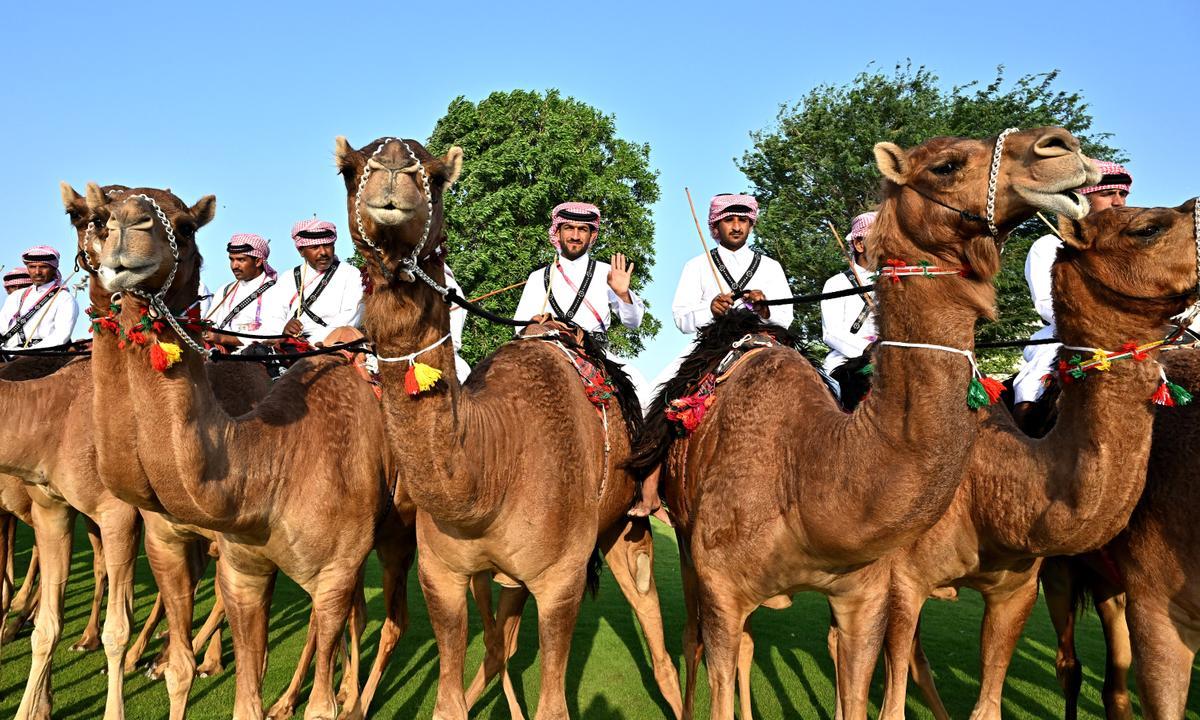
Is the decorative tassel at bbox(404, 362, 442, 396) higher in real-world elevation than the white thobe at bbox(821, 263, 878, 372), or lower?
lower

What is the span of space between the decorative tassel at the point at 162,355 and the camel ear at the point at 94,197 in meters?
0.67

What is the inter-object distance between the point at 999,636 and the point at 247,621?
419 centimetres

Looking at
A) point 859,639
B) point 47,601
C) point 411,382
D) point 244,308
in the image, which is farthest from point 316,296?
point 859,639

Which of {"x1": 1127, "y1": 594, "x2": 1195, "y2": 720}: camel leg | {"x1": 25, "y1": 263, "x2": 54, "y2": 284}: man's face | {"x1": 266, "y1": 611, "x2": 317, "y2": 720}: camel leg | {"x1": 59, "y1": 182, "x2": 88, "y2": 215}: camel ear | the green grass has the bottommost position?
the green grass

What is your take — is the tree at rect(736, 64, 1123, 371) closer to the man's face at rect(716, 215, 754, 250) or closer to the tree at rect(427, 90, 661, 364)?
the tree at rect(427, 90, 661, 364)

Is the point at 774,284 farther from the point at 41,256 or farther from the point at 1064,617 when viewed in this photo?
the point at 41,256

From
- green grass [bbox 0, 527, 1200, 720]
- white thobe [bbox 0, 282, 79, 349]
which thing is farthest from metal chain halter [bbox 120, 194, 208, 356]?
white thobe [bbox 0, 282, 79, 349]

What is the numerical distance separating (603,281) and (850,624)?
349 centimetres

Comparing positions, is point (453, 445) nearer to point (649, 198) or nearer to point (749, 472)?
point (749, 472)

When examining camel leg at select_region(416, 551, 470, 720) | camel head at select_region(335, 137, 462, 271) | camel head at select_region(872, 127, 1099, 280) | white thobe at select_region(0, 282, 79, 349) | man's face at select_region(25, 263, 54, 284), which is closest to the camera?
camel head at select_region(872, 127, 1099, 280)

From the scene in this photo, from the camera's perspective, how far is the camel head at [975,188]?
10.6ft

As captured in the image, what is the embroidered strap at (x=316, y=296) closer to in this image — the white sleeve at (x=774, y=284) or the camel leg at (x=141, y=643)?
the camel leg at (x=141, y=643)

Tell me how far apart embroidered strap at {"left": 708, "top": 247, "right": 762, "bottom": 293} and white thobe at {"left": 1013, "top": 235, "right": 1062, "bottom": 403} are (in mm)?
1899

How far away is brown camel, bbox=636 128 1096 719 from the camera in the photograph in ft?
11.4
